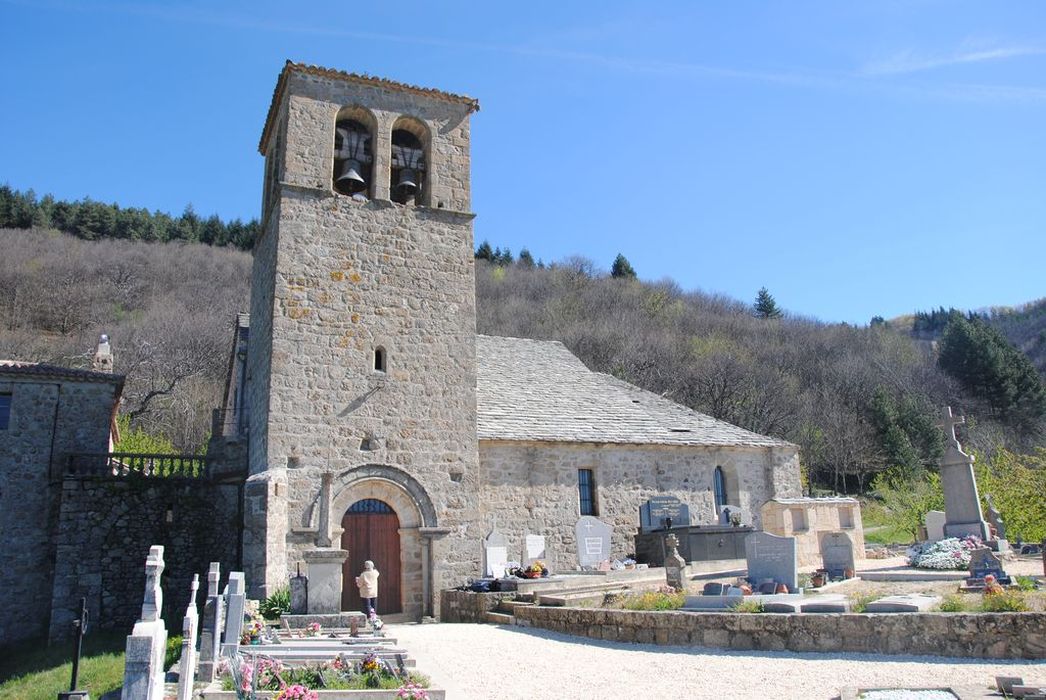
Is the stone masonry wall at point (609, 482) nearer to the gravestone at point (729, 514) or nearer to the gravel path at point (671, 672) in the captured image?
the gravestone at point (729, 514)

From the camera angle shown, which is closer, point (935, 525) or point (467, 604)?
point (467, 604)

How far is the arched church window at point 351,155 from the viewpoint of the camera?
19594 millimetres

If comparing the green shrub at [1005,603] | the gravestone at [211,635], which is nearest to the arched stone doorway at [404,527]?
the gravestone at [211,635]

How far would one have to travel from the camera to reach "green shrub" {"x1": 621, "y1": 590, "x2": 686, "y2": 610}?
41.2 feet

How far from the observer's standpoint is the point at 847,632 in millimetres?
10188

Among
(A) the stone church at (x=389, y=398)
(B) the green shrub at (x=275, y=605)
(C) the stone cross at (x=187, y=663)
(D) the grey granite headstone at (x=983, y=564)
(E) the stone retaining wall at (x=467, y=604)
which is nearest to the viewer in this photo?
(C) the stone cross at (x=187, y=663)

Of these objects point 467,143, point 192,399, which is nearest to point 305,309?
point 467,143

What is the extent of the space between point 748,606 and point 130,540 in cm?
1468

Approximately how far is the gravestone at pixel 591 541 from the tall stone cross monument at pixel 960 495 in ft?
27.0

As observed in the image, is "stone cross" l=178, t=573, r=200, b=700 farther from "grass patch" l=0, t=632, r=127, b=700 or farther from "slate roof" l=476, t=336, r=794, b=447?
"slate roof" l=476, t=336, r=794, b=447

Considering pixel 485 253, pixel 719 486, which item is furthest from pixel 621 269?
pixel 719 486

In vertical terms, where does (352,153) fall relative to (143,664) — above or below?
above

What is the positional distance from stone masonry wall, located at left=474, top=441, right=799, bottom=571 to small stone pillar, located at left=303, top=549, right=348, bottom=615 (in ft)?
17.2

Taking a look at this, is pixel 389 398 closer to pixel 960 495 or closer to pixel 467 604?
pixel 467 604
